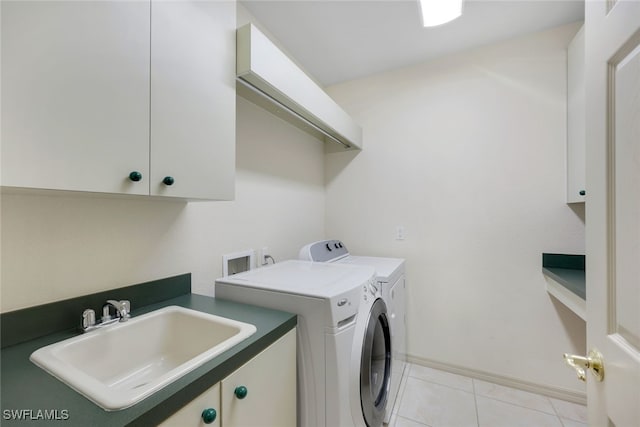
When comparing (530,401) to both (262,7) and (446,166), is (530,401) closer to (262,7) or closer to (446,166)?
(446,166)

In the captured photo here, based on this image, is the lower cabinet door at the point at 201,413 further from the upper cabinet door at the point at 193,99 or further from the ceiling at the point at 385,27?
the ceiling at the point at 385,27

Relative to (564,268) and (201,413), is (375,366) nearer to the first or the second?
(201,413)

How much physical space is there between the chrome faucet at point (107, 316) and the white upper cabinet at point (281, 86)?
1.11 meters

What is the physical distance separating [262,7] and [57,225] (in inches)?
66.2

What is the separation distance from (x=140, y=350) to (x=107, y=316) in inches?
7.2

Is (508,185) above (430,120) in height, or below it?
below

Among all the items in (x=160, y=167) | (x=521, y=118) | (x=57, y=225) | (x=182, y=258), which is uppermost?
(x=521, y=118)

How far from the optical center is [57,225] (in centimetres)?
94

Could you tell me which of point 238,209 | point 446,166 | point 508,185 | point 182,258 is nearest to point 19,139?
point 182,258

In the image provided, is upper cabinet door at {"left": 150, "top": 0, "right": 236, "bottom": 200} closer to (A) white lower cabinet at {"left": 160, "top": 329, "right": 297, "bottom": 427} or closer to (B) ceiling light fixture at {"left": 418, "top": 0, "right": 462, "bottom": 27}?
(A) white lower cabinet at {"left": 160, "top": 329, "right": 297, "bottom": 427}

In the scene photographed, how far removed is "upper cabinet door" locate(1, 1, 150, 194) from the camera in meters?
0.61

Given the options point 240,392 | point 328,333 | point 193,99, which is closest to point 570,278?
point 328,333

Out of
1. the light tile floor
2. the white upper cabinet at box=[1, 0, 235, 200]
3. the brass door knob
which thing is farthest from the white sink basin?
the light tile floor

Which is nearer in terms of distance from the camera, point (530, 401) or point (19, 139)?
point (19, 139)
